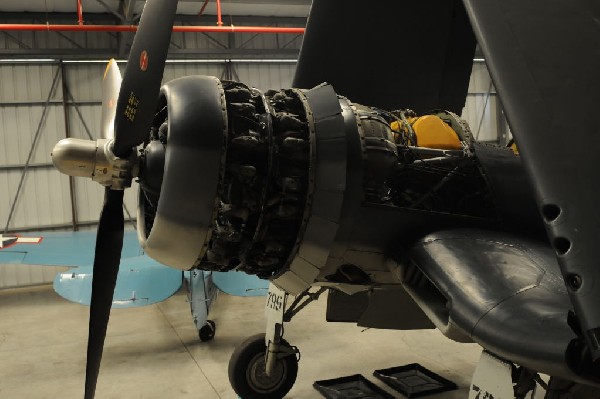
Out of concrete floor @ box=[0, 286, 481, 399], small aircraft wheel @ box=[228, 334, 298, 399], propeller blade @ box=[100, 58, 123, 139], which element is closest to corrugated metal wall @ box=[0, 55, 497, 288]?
concrete floor @ box=[0, 286, 481, 399]

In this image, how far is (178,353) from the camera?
7500mm

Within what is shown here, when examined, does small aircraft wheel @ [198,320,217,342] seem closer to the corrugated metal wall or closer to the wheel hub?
the wheel hub

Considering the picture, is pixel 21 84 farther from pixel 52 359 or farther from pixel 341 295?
pixel 341 295

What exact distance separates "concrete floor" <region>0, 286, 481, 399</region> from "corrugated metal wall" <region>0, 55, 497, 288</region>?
391 centimetres

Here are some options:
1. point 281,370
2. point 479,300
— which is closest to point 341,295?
point 281,370

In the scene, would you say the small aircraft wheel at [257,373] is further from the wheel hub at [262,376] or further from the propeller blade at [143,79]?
the propeller blade at [143,79]

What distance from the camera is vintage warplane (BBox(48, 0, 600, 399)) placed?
180 centimetres

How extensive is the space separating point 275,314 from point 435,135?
252 cm

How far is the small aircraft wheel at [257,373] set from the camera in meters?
5.40

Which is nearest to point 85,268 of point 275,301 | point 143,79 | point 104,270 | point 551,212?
point 275,301

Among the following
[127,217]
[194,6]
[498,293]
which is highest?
[194,6]

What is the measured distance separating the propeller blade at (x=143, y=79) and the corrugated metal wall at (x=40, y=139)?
36.7 ft

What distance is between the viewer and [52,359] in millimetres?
7508

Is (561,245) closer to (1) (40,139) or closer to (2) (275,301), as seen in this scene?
(2) (275,301)
